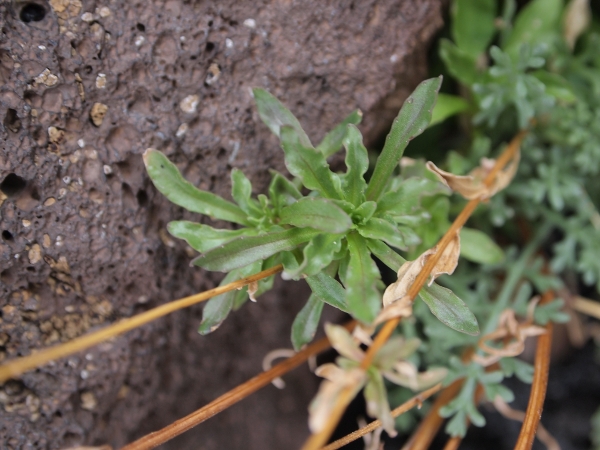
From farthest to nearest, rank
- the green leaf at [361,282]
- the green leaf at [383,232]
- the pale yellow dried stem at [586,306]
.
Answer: the pale yellow dried stem at [586,306]
the green leaf at [383,232]
the green leaf at [361,282]

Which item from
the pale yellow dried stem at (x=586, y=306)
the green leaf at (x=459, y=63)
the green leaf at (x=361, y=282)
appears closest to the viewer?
the green leaf at (x=361, y=282)

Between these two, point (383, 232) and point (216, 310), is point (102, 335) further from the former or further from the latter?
point (383, 232)

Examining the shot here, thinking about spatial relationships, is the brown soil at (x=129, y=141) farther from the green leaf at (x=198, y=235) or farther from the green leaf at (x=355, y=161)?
the green leaf at (x=355, y=161)

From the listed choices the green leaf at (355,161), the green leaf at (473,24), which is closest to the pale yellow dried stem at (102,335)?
the green leaf at (355,161)

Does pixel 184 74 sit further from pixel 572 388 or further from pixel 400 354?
pixel 572 388

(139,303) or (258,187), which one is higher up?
(258,187)

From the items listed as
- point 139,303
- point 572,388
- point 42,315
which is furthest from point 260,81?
point 572,388

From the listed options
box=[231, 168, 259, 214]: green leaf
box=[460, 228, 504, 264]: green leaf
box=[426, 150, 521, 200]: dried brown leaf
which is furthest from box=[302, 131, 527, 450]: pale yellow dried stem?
box=[231, 168, 259, 214]: green leaf
